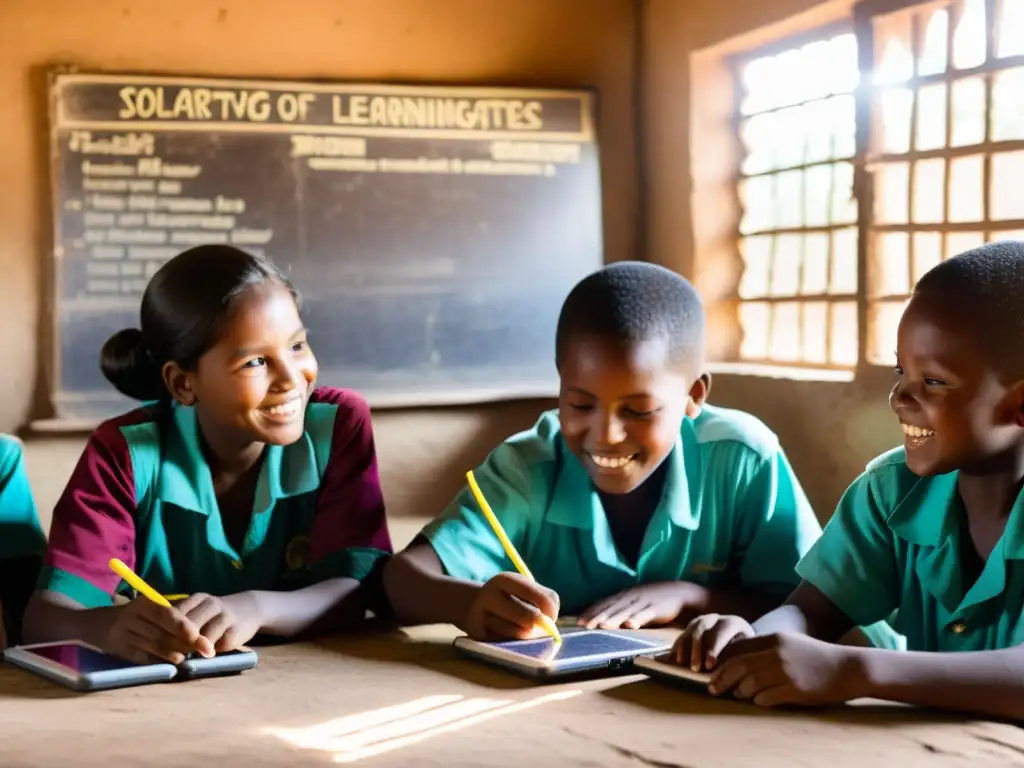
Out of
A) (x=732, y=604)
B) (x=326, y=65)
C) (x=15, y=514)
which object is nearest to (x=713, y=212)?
(x=326, y=65)

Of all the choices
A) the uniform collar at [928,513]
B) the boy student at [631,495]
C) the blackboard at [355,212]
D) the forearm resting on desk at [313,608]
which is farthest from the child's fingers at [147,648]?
the blackboard at [355,212]

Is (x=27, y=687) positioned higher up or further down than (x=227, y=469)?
further down

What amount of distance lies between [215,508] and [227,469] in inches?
3.8

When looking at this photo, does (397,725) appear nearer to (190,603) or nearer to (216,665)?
(216,665)

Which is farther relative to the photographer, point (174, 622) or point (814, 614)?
point (814, 614)

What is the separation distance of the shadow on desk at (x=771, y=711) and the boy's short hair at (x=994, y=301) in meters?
0.41

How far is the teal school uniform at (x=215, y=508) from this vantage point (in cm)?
183

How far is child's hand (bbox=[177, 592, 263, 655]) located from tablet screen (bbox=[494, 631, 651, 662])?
309 mm

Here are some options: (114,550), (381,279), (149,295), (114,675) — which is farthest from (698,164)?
(114,675)

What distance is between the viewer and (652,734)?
1.16 metres

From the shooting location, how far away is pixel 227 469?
1968mm

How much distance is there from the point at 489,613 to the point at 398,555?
302 mm

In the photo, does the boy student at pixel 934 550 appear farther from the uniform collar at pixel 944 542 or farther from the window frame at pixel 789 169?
the window frame at pixel 789 169

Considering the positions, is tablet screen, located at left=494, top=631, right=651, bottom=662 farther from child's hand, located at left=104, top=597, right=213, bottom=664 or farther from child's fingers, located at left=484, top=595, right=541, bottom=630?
child's hand, located at left=104, top=597, right=213, bottom=664
